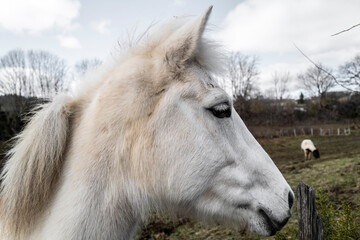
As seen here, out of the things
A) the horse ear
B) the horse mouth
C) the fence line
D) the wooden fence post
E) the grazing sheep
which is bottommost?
the fence line

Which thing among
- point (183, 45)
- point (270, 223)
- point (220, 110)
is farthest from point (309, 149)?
point (183, 45)

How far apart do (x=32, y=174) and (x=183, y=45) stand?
138 cm

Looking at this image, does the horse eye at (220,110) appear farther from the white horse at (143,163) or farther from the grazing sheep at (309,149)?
the grazing sheep at (309,149)

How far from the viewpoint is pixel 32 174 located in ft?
5.58

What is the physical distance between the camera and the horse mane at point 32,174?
5.55 ft

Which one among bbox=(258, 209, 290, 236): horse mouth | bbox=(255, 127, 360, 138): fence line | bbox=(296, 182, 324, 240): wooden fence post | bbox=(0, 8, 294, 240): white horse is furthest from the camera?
bbox=(255, 127, 360, 138): fence line

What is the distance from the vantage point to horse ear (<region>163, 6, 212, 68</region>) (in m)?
1.79

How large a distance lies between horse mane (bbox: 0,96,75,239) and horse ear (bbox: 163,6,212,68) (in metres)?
0.92

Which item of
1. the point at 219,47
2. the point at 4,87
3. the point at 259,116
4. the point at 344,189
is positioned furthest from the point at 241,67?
the point at 219,47

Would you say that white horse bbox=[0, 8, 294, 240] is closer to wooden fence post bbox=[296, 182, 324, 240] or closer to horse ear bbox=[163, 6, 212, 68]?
horse ear bbox=[163, 6, 212, 68]

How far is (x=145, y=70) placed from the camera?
188cm

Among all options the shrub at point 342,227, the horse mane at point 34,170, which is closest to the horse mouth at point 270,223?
the horse mane at point 34,170

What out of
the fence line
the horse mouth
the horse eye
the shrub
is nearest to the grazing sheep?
the fence line

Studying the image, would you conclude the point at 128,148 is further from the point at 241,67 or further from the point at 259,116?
the point at 241,67
